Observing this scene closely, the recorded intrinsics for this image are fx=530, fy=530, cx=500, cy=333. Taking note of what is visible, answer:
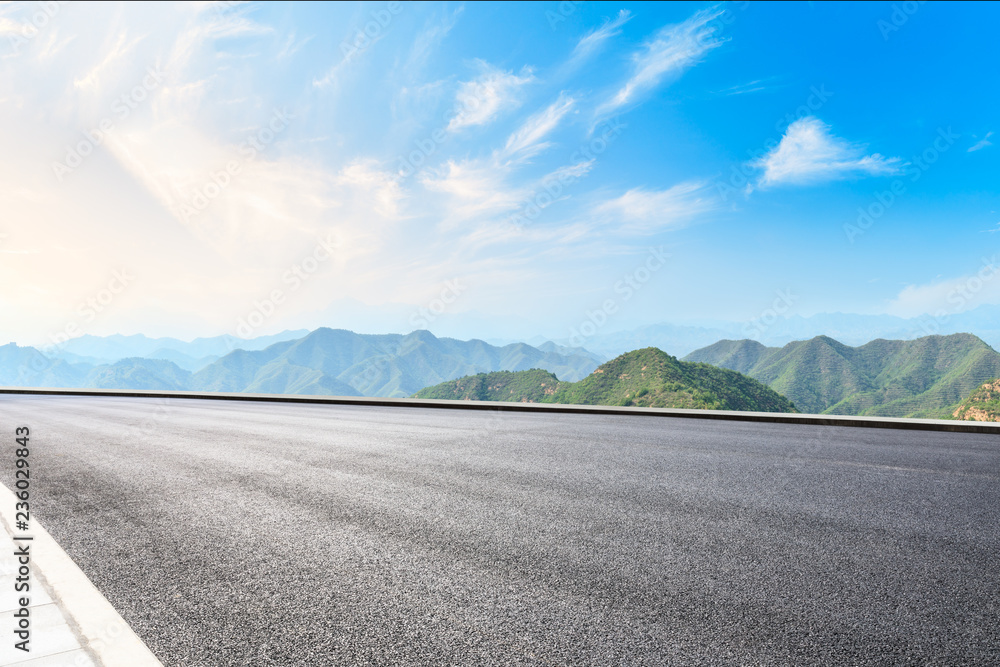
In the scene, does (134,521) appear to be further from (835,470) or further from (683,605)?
(835,470)

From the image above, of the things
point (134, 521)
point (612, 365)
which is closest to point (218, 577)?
point (134, 521)

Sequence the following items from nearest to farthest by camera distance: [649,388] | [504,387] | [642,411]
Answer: [642,411] → [649,388] → [504,387]

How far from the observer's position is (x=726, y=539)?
162 inches

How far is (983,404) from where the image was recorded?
36.6 m

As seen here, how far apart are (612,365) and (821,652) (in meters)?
68.8

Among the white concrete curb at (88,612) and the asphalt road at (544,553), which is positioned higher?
the asphalt road at (544,553)

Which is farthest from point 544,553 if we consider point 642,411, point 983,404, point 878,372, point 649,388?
point 878,372

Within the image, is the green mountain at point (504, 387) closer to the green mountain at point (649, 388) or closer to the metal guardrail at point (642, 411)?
the green mountain at point (649, 388)

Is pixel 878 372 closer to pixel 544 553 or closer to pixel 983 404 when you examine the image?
pixel 983 404

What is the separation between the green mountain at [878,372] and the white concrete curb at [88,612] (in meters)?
82.7

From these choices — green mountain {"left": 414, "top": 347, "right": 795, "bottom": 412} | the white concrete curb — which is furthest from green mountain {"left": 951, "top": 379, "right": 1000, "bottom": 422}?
the white concrete curb

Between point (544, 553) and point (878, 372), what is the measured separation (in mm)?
145233

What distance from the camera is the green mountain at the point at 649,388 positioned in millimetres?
52219

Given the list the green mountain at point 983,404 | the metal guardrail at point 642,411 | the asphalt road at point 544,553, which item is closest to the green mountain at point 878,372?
the green mountain at point 983,404
